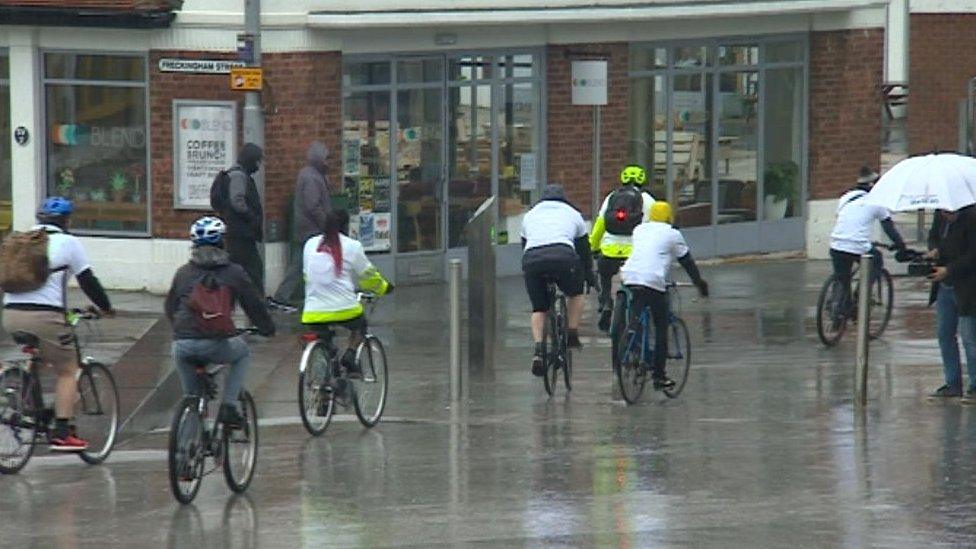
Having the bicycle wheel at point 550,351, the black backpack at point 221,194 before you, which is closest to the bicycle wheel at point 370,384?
the bicycle wheel at point 550,351

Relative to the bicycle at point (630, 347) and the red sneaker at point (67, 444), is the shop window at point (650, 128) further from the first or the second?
the red sneaker at point (67, 444)

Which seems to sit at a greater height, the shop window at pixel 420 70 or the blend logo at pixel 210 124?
the shop window at pixel 420 70

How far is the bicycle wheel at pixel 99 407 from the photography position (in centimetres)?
1340

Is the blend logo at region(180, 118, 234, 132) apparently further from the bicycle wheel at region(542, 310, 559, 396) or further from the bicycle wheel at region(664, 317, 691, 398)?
the bicycle wheel at region(664, 317, 691, 398)

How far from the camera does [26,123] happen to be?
23000mm

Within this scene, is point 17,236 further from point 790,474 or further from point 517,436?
point 790,474

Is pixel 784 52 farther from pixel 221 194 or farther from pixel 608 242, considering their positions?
pixel 221 194

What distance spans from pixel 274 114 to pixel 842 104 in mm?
8580

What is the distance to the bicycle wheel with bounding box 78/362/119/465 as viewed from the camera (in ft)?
44.0

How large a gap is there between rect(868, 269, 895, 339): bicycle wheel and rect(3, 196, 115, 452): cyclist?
906 centimetres

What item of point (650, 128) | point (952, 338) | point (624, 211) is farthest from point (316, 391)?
point (650, 128)

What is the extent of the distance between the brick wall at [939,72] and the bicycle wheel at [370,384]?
22557 millimetres

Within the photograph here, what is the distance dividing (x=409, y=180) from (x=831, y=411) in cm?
939

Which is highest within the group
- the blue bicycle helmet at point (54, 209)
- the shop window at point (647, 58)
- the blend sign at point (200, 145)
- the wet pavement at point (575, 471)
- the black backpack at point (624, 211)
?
the shop window at point (647, 58)
